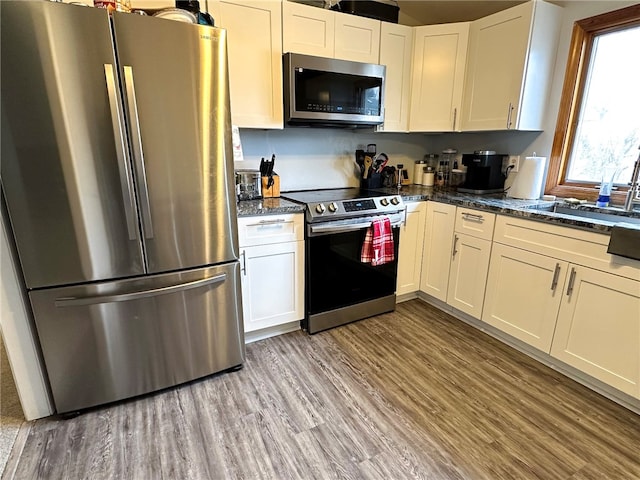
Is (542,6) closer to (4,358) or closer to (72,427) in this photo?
(72,427)

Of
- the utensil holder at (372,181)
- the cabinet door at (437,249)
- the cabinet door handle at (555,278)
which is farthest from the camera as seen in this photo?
the utensil holder at (372,181)

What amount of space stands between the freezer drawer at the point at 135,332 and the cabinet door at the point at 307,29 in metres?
1.52

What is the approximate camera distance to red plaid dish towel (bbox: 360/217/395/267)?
2.45 metres

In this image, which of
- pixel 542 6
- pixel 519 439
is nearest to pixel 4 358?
pixel 519 439

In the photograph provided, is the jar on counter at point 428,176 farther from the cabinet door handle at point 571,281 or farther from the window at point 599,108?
the cabinet door handle at point 571,281

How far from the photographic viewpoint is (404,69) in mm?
2750

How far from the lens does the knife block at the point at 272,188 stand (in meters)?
2.51

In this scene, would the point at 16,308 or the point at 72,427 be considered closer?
the point at 16,308

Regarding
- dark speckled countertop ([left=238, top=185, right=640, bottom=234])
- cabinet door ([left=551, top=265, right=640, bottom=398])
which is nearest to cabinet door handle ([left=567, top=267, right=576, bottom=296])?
cabinet door ([left=551, top=265, right=640, bottom=398])

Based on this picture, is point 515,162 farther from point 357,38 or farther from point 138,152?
point 138,152

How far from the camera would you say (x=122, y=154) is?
4.90 feet

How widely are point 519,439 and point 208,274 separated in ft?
5.58

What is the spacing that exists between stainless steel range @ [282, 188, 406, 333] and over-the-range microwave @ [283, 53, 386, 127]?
1.81 feet

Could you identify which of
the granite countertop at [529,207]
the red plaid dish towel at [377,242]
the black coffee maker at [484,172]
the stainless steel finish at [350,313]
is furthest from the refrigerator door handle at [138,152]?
the black coffee maker at [484,172]
